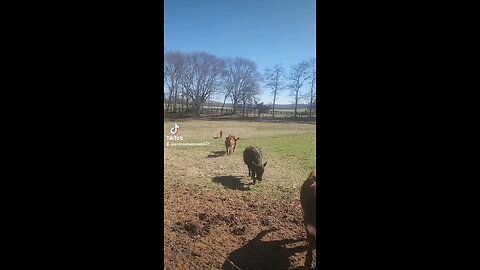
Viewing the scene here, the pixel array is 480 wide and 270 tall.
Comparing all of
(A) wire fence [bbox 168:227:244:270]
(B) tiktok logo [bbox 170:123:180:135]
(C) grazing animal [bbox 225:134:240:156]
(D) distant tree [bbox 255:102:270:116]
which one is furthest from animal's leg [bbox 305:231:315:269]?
(B) tiktok logo [bbox 170:123:180:135]

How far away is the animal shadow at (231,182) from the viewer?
1.87m

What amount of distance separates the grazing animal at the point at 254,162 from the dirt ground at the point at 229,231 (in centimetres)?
13

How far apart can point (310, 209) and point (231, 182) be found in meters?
0.50


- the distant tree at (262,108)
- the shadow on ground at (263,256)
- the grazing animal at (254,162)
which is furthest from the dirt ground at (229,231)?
the distant tree at (262,108)

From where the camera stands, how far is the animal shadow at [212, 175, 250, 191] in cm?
187

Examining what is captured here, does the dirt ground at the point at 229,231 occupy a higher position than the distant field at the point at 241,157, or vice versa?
the distant field at the point at 241,157

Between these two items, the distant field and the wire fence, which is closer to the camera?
the wire fence

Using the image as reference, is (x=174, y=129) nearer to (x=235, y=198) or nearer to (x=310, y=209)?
(x=235, y=198)

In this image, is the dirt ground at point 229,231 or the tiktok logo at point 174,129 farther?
the tiktok logo at point 174,129

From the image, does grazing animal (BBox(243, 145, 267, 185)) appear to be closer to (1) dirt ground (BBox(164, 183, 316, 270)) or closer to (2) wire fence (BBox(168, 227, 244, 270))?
(1) dirt ground (BBox(164, 183, 316, 270))

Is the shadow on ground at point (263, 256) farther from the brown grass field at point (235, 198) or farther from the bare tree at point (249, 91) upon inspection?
the bare tree at point (249, 91)

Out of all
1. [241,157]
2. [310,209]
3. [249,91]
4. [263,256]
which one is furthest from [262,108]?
[263,256]

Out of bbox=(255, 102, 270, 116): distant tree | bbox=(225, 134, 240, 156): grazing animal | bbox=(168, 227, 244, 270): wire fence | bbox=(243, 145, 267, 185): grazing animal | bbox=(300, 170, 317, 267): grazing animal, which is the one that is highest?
bbox=(255, 102, 270, 116): distant tree
